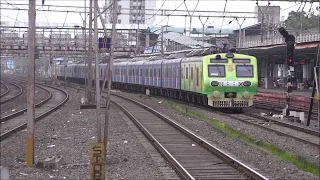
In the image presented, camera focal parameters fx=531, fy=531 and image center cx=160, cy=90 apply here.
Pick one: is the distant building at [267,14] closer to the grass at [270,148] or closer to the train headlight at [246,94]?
the train headlight at [246,94]

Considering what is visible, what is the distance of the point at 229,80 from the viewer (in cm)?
2342

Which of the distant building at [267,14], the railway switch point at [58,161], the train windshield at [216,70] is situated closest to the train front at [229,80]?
the train windshield at [216,70]

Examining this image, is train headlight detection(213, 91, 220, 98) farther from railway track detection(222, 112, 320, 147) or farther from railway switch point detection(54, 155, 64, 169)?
railway switch point detection(54, 155, 64, 169)

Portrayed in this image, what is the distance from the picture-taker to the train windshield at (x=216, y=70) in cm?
2351

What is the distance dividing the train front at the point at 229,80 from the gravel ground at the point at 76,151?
4.73 m

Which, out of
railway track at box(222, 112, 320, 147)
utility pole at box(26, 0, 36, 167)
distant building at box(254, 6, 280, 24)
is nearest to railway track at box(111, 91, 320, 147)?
railway track at box(222, 112, 320, 147)

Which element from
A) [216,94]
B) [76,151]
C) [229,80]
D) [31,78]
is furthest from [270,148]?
[229,80]

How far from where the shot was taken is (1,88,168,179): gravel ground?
34.2 feet

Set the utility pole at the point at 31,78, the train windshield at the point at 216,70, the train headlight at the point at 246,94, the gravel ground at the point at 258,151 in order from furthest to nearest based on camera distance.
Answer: the train windshield at the point at 216,70, the train headlight at the point at 246,94, the utility pole at the point at 31,78, the gravel ground at the point at 258,151

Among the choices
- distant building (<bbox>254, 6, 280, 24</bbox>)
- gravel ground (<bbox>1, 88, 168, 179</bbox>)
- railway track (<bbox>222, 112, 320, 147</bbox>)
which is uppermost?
distant building (<bbox>254, 6, 280, 24</bbox>)

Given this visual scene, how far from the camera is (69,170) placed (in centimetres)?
1072

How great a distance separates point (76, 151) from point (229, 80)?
11.5 metres

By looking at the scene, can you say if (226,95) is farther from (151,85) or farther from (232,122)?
(151,85)

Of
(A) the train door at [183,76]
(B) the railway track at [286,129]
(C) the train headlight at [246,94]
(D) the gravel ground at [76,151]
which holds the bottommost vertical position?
(D) the gravel ground at [76,151]
